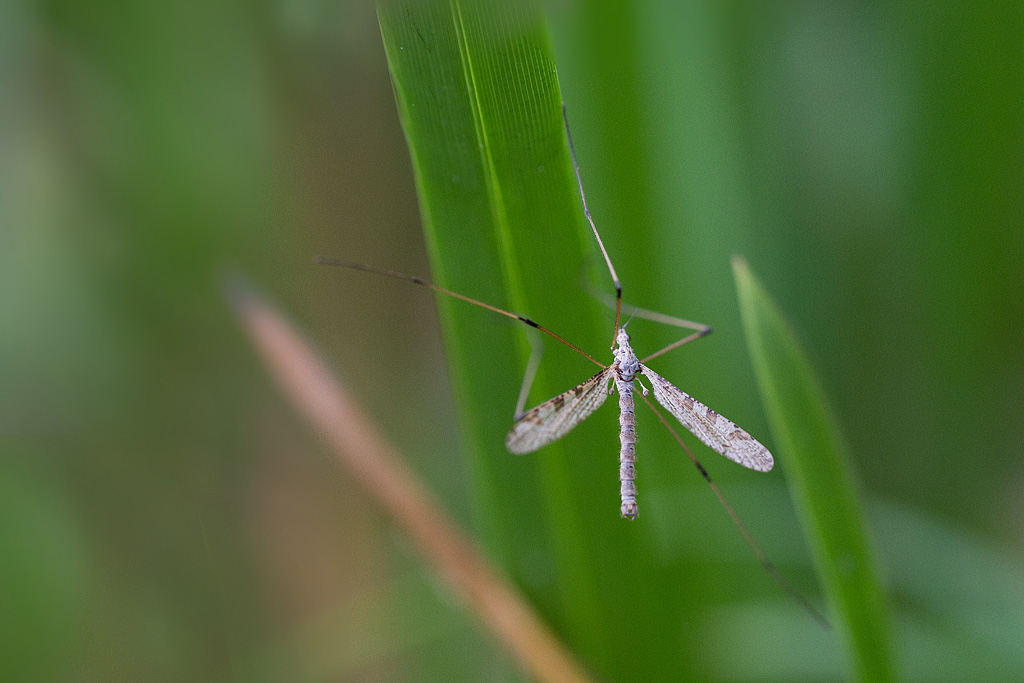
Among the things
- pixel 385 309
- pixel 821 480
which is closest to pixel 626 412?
pixel 821 480

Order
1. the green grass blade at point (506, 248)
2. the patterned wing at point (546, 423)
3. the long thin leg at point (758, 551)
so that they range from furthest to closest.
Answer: the long thin leg at point (758, 551) < the patterned wing at point (546, 423) < the green grass blade at point (506, 248)

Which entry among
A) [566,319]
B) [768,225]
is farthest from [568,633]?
[768,225]

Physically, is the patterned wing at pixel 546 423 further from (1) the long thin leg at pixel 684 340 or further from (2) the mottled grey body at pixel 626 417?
(1) the long thin leg at pixel 684 340

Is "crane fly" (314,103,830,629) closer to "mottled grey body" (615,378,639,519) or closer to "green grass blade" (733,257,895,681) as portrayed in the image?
"mottled grey body" (615,378,639,519)

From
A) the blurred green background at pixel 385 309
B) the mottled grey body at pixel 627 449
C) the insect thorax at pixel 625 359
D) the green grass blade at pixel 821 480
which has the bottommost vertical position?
the green grass blade at pixel 821 480

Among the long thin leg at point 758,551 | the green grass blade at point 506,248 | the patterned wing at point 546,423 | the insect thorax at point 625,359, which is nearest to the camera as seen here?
the green grass blade at point 506,248

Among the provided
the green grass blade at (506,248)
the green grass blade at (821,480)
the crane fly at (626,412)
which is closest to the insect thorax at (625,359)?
the crane fly at (626,412)

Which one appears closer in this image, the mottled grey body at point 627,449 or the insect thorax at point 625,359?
the mottled grey body at point 627,449

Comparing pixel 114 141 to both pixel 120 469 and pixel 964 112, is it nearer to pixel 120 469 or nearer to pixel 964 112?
pixel 120 469

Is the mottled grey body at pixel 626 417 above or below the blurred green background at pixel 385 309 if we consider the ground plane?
below
